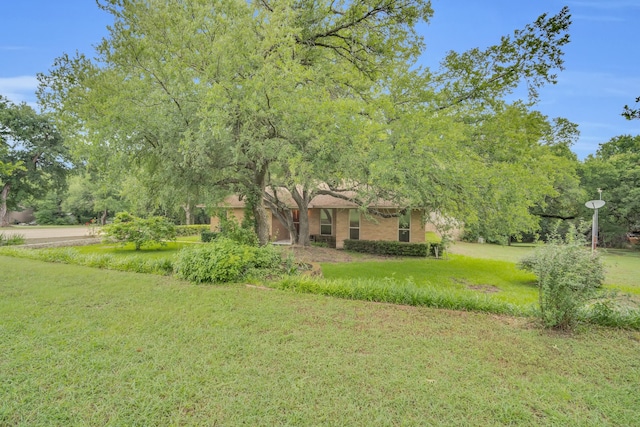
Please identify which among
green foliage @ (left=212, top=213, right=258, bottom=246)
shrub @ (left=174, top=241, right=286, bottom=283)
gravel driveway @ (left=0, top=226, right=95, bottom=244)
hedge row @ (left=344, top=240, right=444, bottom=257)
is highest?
green foliage @ (left=212, top=213, right=258, bottom=246)

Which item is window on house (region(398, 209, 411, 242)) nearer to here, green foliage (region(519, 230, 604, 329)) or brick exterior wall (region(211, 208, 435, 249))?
brick exterior wall (region(211, 208, 435, 249))

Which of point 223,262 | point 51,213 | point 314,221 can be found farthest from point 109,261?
point 51,213

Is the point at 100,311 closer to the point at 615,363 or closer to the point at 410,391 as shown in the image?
the point at 410,391

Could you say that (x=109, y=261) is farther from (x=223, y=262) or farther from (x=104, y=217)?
(x=104, y=217)

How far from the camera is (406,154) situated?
6906 mm

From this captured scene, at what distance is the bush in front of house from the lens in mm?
16516

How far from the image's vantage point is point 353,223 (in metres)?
19.0

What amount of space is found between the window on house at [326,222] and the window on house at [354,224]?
4.65 ft

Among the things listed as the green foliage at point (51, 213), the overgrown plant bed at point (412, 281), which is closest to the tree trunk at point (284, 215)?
the overgrown plant bed at point (412, 281)

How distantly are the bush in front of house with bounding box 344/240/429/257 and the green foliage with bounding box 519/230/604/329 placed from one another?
471 inches

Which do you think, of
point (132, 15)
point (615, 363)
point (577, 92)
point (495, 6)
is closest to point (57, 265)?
point (132, 15)

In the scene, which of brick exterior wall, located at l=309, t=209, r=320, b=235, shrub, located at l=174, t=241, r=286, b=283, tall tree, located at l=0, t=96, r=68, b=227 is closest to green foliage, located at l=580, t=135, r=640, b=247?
brick exterior wall, located at l=309, t=209, r=320, b=235

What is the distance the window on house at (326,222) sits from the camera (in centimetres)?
2002

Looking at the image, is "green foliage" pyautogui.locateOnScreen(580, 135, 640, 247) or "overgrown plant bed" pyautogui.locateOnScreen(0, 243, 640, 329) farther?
"green foliage" pyautogui.locateOnScreen(580, 135, 640, 247)
